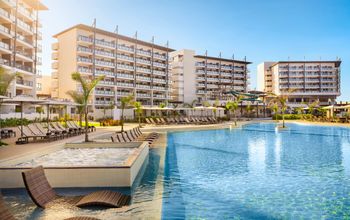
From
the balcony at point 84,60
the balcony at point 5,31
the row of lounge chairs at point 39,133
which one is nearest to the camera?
the row of lounge chairs at point 39,133

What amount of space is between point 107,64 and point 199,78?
95.7ft

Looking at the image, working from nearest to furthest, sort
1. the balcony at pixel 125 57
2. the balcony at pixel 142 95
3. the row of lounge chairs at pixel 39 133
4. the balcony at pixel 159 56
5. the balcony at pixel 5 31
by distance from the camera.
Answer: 1. the row of lounge chairs at pixel 39 133
2. the balcony at pixel 5 31
3. the balcony at pixel 125 57
4. the balcony at pixel 142 95
5. the balcony at pixel 159 56

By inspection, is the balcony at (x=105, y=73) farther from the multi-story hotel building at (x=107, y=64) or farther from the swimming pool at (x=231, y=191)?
the swimming pool at (x=231, y=191)

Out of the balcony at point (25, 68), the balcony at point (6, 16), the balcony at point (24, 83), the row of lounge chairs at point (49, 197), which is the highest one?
the balcony at point (6, 16)

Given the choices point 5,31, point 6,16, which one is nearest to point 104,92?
point 5,31

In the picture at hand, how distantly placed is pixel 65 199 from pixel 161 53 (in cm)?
6579

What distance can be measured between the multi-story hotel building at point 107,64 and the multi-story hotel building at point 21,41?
24.0ft

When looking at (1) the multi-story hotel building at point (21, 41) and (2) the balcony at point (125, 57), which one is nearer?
(1) the multi-story hotel building at point (21, 41)

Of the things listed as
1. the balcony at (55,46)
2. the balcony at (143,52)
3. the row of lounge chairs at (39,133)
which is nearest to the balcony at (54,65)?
the balcony at (55,46)

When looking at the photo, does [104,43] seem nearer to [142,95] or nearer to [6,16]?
[142,95]

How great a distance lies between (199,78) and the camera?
254 feet

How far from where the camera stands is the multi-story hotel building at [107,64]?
53.5 m

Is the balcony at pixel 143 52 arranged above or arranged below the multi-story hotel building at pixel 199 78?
above

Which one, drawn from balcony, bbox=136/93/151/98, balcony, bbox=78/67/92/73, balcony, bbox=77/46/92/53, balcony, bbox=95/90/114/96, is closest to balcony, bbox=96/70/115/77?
balcony, bbox=78/67/92/73
